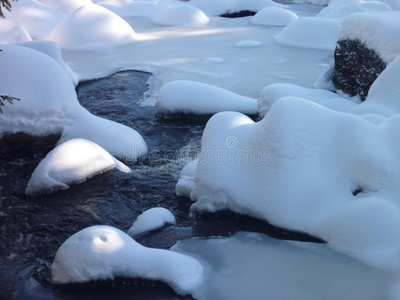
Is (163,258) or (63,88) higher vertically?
(63,88)

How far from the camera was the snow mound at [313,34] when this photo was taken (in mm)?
8258

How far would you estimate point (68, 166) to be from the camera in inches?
155

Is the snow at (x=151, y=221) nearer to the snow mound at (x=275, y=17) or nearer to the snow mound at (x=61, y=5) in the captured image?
the snow mound at (x=275, y=17)

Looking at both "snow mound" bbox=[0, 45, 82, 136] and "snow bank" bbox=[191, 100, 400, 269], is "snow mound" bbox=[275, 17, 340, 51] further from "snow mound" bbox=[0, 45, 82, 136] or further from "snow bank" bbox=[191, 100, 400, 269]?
"snow bank" bbox=[191, 100, 400, 269]

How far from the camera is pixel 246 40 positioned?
29.3 ft

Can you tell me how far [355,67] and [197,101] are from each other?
2.01 meters

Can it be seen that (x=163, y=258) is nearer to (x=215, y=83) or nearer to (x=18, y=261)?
(x=18, y=261)

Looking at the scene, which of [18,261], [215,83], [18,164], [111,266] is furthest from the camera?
[215,83]

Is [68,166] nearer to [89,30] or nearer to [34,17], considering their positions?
[89,30]

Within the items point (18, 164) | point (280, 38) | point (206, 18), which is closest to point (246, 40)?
point (280, 38)

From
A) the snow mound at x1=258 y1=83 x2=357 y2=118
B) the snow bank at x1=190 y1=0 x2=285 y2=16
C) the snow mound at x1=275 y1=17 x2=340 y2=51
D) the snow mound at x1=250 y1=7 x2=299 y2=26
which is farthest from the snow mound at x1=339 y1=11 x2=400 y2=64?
the snow bank at x1=190 y1=0 x2=285 y2=16

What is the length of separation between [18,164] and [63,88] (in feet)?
3.04

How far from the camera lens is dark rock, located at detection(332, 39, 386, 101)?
17.5 feet

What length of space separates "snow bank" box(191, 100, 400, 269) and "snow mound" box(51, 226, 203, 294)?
0.73 m
